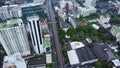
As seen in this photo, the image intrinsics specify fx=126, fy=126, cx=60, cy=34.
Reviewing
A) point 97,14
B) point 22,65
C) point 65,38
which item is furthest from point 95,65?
point 97,14

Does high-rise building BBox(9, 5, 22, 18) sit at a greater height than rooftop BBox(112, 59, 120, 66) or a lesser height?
greater

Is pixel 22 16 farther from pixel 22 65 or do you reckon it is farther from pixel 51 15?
pixel 22 65

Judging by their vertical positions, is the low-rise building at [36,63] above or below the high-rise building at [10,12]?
below

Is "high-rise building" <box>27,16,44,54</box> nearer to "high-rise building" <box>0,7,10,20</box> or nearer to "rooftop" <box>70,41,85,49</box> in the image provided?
"rooftop" <box>70,41,85,49</box>

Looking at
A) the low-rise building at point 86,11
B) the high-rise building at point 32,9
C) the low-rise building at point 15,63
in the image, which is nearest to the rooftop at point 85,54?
the low-rise building at point 15,63

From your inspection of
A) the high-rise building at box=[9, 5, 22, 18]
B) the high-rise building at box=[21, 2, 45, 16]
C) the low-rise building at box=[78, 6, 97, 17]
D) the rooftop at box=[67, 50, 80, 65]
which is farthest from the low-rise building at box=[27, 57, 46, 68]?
the low-rise building at box=[78, 6, 97, 17]

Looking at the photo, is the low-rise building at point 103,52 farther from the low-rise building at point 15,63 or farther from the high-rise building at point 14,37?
the high-rise building at point 14,37

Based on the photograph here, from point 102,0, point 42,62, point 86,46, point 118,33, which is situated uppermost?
point 102,0
